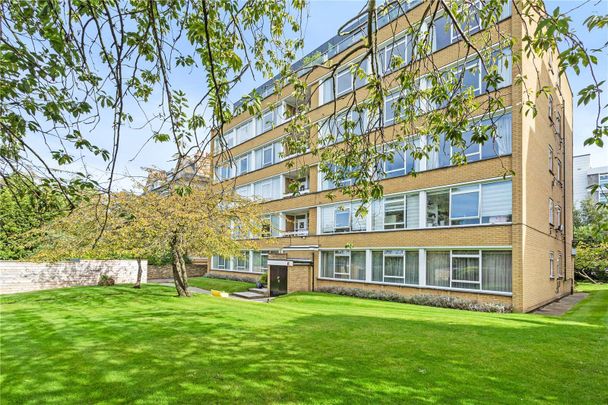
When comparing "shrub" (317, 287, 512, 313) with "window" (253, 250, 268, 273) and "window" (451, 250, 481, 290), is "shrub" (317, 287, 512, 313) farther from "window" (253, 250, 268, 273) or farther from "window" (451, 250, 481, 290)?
"window" (253, 250, 268, 273)

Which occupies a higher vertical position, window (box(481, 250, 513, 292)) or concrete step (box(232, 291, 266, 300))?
window (box(481, 250, 513, 292))

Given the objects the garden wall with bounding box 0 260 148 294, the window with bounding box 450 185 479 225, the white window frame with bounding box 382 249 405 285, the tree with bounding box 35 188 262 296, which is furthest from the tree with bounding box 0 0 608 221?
the garden wall with bounding box 0 260 148 294

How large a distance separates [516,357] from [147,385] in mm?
6168

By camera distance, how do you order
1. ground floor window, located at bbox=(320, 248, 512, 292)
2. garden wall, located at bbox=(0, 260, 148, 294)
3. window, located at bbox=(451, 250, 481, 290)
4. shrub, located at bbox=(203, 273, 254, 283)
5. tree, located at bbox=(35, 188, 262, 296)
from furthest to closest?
shrub, located at bbox=(203, 273, 254, 283)
garden wall, located at bbox=(0, 260, 148, 294)
window, located at bbox=(451, 250, 481, 290)
ground floor window, located at bbox=(320, 248, 512, 292)
tree, located at bbox=(35, 188, 262, 296)

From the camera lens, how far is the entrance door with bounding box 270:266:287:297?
23.8 meters

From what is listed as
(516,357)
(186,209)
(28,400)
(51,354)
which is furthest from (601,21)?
(186,209)

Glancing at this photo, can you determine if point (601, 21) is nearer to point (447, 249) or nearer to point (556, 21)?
point (556, 21)

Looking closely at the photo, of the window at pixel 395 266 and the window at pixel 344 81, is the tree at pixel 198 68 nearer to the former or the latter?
the window at pixel 395 266

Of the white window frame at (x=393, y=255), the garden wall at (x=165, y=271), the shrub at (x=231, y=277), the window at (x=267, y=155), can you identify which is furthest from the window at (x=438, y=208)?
the garden wall at (x=165, y=271)

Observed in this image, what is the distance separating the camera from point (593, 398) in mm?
4828

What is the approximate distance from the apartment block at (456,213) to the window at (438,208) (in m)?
0.05

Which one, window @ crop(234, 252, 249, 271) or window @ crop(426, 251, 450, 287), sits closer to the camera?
window @ crop(426, 251, 450, 287)

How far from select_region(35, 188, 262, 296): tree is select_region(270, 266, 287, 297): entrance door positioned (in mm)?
8483

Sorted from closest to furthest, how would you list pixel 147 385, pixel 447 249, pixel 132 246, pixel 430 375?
pixel 147 385 → pixel 430 375 → pixel 132 246 → pixel 447 249
